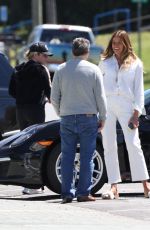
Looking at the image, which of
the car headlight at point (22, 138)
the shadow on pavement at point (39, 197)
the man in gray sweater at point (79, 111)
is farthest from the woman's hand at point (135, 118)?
the car headlight at point (22, 138)

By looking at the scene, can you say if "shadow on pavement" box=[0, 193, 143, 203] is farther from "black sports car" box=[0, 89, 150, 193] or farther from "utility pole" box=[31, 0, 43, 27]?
"utility pole" box=[31, 0, 43, 27]

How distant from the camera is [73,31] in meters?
29.5

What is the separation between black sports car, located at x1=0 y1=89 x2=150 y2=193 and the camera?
11.0 m

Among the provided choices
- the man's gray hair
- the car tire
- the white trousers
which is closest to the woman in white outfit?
the white trousers

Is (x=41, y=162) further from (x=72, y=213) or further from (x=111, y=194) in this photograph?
(x=72, y=213)

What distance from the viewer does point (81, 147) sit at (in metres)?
10.5

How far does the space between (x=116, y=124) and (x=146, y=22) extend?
148ft

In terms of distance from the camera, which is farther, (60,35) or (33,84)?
(60,35)

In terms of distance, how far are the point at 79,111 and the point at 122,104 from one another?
24.2 inches

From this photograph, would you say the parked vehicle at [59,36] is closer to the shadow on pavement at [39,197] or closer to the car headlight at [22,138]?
the shadow on pavement at [39,197]

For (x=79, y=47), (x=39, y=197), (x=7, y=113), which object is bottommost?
(x=39, y=197)

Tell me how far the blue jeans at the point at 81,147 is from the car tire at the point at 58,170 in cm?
42

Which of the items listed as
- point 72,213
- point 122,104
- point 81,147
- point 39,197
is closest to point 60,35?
point 39,197

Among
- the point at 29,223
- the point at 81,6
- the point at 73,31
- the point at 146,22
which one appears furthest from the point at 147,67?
the point at 29,223
